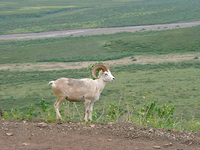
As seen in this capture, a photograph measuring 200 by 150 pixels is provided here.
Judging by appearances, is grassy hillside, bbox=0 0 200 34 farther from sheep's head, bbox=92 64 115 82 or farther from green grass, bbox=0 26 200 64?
sheep's head, bbox=92 64 115 82

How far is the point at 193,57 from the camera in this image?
37.2m

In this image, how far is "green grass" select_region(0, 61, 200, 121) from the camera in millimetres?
21719

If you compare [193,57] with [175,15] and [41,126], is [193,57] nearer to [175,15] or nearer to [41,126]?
[41,126]

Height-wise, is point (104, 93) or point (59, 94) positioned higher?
point (59, 94)

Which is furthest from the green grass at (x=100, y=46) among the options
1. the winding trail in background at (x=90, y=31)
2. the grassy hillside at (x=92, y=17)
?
the grassy hillside at (x=92, y=17)

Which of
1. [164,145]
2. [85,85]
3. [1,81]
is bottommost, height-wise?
[1,81]

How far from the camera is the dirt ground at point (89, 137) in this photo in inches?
313

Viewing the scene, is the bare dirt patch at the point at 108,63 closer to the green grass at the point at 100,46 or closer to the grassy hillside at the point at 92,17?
the green grass at the point at 100,46

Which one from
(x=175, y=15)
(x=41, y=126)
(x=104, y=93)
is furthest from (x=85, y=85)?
(x=175, y=15)

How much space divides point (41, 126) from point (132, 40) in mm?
39222

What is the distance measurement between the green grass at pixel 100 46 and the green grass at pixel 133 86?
6603 millimetres

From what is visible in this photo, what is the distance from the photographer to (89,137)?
854 cm

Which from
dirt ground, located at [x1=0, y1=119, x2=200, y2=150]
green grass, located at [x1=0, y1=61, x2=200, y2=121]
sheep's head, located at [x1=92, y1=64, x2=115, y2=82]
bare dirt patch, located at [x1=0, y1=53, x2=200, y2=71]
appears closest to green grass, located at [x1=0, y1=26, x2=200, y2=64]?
bare dirt patch, located at [x1=0, y1=53, x2=200, y2=71]

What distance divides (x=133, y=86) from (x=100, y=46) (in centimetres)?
2021
